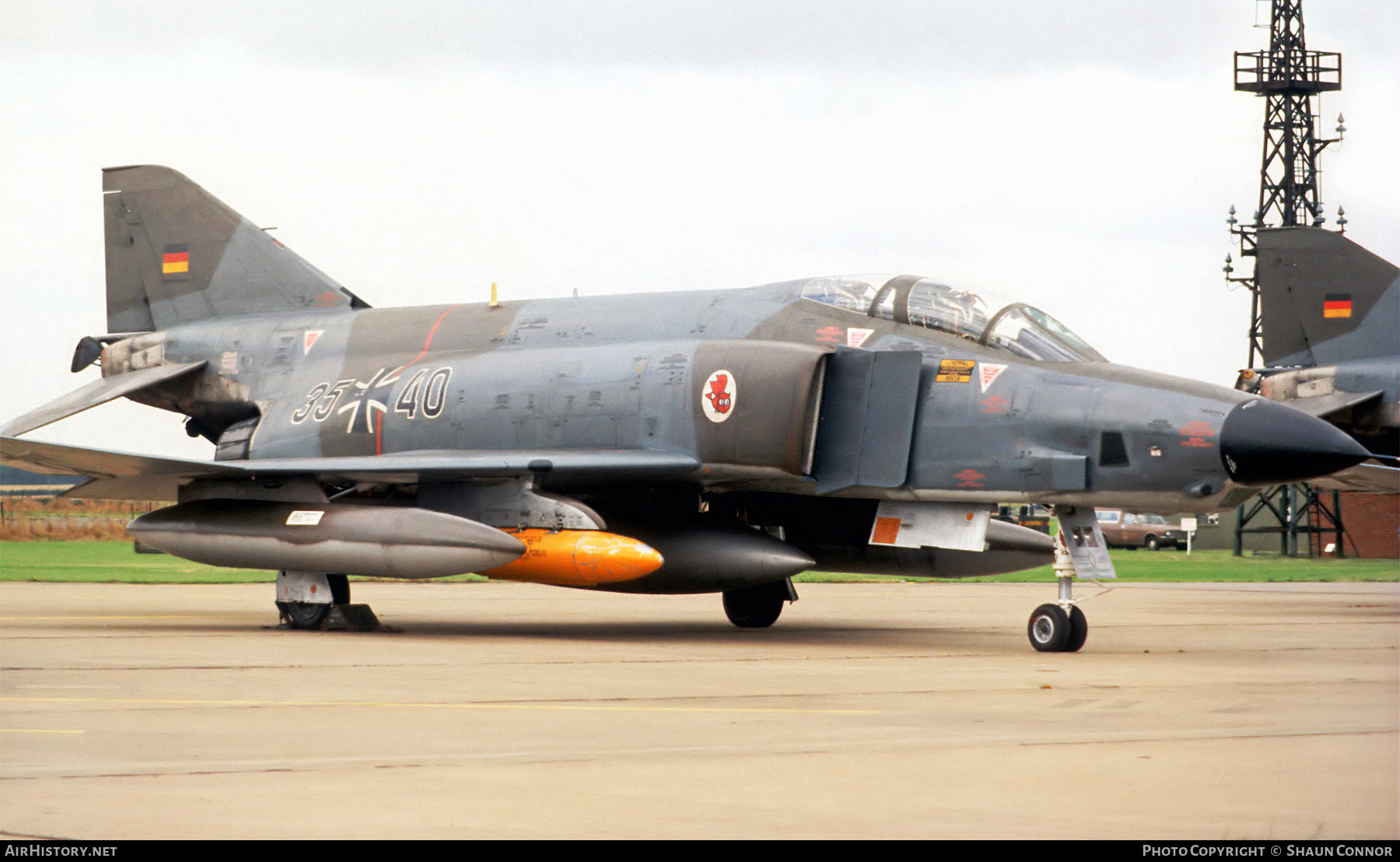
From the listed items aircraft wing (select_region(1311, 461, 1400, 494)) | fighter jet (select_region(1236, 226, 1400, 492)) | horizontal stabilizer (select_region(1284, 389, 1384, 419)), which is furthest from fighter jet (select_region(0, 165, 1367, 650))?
fighter jet (select_region(1236, 226, 1400, 492))

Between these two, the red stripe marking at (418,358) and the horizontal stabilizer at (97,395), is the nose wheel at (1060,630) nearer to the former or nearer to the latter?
the red stripe marking at (418,358)

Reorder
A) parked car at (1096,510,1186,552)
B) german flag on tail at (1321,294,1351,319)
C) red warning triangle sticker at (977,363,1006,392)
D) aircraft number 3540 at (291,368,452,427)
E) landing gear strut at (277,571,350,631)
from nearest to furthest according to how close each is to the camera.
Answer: red warning triangle sticker at (977,363,1006,392), landing gear strut at (277,571,350,631), aircraft number 3540 at (291,368,452,427), german flag on tail at (1321,294,1351,319), parked car at (1096,510,1186,552)

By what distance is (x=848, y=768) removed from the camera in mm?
5922

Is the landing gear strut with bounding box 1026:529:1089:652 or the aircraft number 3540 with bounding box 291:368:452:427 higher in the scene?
the aircraft number 3540 with bounding box 291:368:452:427

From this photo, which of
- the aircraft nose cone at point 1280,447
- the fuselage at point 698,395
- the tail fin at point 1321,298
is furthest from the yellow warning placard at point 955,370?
the tail fin at point 1321,298

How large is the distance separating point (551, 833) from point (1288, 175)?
120 feet

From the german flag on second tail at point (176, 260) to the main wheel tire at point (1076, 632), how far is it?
1115 cm

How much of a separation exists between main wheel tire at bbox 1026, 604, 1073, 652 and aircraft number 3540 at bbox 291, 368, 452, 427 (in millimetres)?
6023

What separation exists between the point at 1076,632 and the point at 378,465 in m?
6.00

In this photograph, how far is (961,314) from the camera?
13.1 metres

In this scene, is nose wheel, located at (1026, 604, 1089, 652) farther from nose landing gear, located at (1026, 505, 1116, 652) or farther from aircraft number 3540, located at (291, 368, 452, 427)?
aircraft number 3540, located at (291, 368, 452, 427)

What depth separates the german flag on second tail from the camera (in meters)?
18.3
